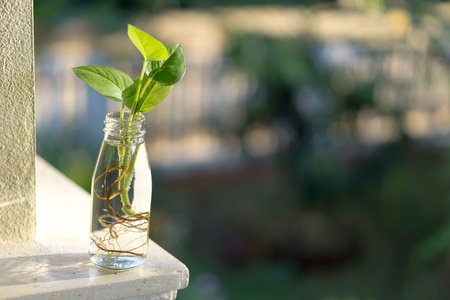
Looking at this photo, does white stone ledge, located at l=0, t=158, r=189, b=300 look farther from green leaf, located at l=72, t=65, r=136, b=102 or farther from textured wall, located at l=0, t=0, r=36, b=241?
green leaf, located at l=72, t=65, r=136, b=102

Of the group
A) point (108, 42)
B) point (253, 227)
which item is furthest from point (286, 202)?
point (108, 42)

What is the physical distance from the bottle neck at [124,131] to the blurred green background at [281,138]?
1.76 metres

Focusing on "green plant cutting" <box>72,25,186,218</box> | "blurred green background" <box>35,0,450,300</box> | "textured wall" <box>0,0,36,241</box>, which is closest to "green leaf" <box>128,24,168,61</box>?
"green plant cutting" <box>72,25,186,218</box>

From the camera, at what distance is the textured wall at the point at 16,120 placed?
0.53 m

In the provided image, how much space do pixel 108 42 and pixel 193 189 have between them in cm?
90

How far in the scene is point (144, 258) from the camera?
57 cm

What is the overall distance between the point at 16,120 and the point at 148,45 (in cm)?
15

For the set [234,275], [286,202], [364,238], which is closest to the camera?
[234,275]

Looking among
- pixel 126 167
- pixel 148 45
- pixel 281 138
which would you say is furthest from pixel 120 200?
pixel 281 138

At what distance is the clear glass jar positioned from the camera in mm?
538

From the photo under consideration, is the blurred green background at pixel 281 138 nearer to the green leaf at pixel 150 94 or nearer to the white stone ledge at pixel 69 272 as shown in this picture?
the white stone ledge at pixel 69 272

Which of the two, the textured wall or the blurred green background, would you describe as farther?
the blurred green background

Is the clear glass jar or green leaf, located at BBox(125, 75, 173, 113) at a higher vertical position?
green leaf, located at BBox(125, 75, 173, 113)

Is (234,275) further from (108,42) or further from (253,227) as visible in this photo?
(108,42)
